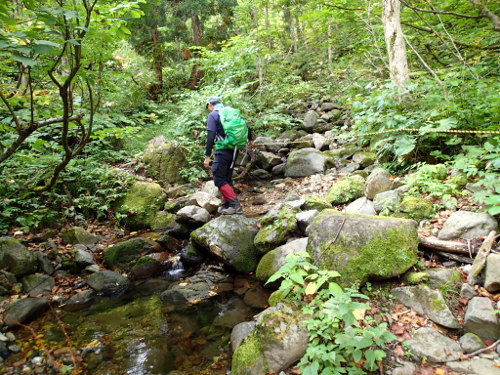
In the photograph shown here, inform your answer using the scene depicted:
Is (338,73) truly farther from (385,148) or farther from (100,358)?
(100,358)

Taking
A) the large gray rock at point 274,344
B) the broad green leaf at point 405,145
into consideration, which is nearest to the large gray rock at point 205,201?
the broad green leaf at point 405,145

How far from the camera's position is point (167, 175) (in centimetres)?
898

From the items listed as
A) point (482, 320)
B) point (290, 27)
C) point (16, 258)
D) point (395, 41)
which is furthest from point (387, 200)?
point (290, 27)

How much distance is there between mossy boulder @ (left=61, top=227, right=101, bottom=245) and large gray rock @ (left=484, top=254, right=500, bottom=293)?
6646 mm

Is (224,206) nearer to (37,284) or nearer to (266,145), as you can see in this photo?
(37,284)

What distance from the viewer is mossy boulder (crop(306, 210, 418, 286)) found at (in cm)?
341

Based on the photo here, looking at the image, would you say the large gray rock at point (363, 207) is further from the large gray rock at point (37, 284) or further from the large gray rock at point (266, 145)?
the large gray rock at point (266, 145)

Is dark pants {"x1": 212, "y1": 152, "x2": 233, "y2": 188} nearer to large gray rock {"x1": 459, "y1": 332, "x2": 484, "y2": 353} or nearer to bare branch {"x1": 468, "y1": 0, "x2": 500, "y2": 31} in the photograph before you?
bare branch {"x1": 468, "y1": 0, "x2": 500, "y2": 31}

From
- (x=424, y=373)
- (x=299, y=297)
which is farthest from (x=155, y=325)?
(x=424, y=373)

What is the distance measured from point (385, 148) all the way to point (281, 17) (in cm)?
1747

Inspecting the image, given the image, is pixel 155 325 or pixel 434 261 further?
pixel 155 325

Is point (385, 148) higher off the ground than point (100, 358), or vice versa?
point (385, 148)

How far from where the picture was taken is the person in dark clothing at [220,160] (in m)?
6.13

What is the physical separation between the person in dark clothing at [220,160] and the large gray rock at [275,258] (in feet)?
7.21
